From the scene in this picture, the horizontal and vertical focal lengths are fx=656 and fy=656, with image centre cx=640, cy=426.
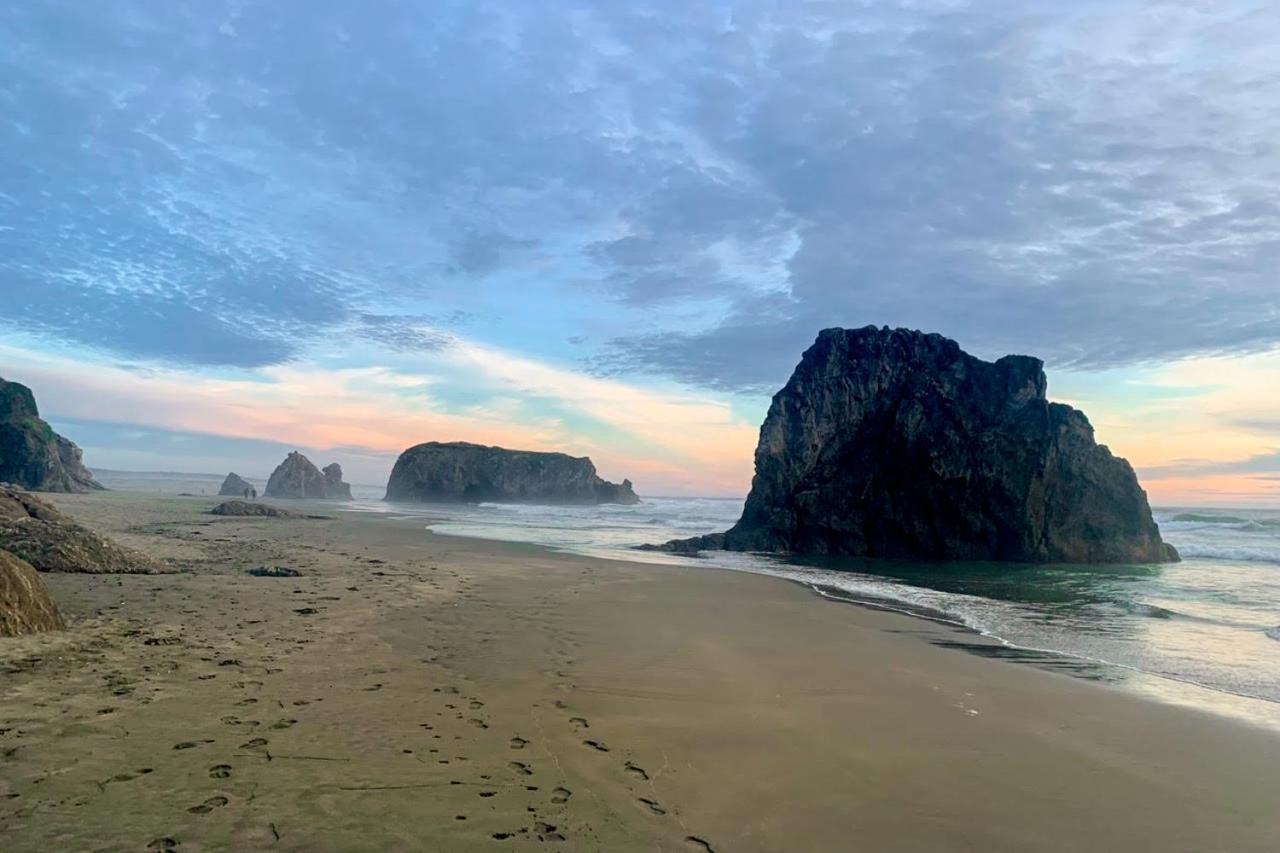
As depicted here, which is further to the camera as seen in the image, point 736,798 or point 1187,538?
point 1187,538

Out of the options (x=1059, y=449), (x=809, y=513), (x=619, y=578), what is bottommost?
(x=619, y=578)

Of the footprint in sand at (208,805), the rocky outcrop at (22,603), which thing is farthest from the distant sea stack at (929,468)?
the footprint in sand at (208,805)

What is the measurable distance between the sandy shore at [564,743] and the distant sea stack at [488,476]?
4262 inches

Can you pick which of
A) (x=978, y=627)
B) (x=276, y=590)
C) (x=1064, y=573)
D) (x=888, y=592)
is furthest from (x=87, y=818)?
(x=1064, y=573)

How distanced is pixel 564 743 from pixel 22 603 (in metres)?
7.39

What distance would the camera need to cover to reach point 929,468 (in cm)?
3322

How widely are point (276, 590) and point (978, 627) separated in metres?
14.4

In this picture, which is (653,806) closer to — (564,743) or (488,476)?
(564,743)

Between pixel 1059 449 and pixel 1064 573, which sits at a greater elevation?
pixel 1059 449

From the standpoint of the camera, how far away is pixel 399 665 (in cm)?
828

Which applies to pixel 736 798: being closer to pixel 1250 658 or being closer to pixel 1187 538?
pixel 1250 658

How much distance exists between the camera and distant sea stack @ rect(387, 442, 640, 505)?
117 m

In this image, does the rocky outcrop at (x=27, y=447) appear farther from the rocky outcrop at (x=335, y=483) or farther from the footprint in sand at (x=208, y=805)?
the footprint in sand at (x=208, y=805)

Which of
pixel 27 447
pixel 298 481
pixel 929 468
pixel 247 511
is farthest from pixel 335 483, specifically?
pixel 929 468
